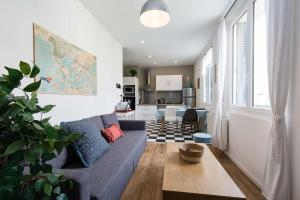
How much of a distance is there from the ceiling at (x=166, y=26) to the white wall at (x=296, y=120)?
1.71 metres

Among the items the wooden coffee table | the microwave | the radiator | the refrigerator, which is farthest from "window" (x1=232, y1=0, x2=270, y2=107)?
the microwave

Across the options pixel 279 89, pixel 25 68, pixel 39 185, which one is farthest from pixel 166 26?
pixel 39 185

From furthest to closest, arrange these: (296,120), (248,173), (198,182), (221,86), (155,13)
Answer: (221,86) → (248,173) → (155,13) → (296,120) → (198,182)

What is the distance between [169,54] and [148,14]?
4193 millimetres

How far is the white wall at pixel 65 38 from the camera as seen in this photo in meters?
1.51

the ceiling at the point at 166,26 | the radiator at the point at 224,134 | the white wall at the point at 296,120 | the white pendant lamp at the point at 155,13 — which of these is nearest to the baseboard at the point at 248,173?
the radiator at the point at 224,134

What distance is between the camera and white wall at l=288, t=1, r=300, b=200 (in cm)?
147

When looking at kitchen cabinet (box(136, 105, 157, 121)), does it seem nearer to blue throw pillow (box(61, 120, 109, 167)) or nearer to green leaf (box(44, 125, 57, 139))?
blue throw pillow (box(61, 120, 109, 167))

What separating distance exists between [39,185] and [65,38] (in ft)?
7.09

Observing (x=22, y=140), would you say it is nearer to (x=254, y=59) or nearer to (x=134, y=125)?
(x=254, y=59)

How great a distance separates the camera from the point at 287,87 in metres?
1.57

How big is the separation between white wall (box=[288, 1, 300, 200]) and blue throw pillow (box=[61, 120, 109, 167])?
6.41ft

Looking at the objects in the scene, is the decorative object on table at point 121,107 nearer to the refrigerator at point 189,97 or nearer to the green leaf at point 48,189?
the refrigerator at point 189,97

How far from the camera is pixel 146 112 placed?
7316mm
